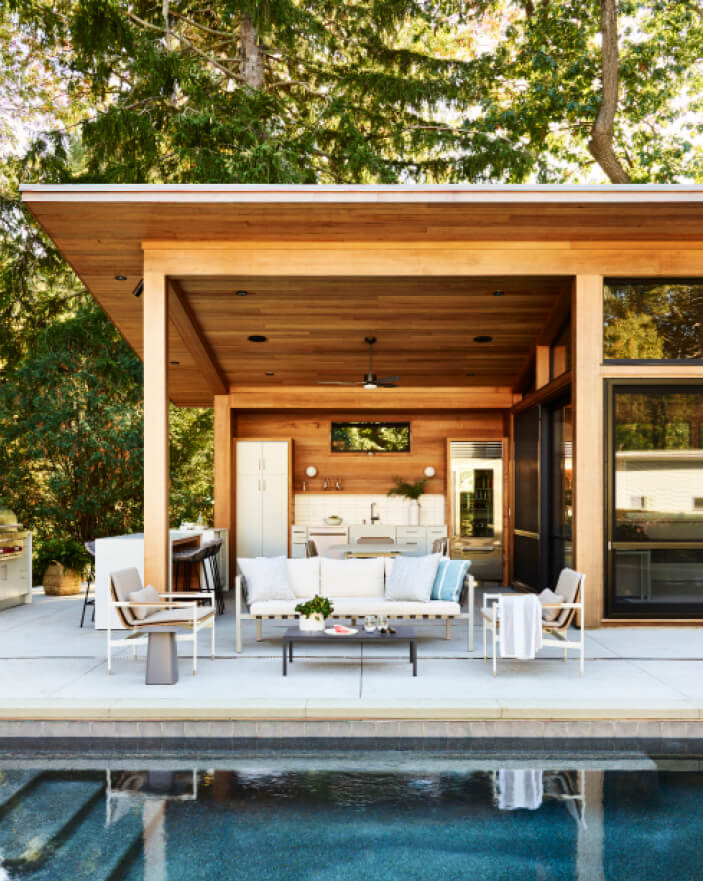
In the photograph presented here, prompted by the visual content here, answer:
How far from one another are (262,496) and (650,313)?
6.90 metres

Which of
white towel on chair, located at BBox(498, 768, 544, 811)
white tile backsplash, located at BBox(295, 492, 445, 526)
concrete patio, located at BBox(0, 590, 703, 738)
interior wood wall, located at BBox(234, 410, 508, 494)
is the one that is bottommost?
white towel on chair, located at BBox(498, 768, 544, 811)

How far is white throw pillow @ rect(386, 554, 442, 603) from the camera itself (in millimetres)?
7377

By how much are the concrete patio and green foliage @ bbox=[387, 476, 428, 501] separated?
6.39m

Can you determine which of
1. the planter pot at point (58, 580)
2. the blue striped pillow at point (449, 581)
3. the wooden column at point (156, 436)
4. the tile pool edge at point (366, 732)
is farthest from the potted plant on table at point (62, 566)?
the tile pool edge at point (366, 732)

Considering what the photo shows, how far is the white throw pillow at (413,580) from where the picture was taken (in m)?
7.38

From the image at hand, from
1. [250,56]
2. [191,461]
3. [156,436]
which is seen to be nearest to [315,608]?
[156,436]

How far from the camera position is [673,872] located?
11.1 ft

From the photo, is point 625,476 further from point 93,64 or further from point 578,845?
point 93,64

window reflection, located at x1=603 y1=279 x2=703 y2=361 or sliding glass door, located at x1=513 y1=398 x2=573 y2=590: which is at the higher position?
window reflection, located at x1=603 y1=279 x2=703 y2=361

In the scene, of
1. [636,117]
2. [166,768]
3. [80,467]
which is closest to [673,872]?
[166,768]

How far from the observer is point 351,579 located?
7871 mm

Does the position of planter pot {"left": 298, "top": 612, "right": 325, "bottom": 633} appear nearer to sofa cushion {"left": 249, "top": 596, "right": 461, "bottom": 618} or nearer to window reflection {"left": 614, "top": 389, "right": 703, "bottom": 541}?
sofa cushion {"left": 249, "top": 596, "right": 461, "bottom": 618}

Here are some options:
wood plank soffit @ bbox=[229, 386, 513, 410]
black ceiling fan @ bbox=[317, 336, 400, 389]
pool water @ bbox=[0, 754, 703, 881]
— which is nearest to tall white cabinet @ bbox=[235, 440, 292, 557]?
wood plank soffit @ bbox=[229, 386, 513, 410]

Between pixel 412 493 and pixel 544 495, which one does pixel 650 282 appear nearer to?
pixel 544 495
